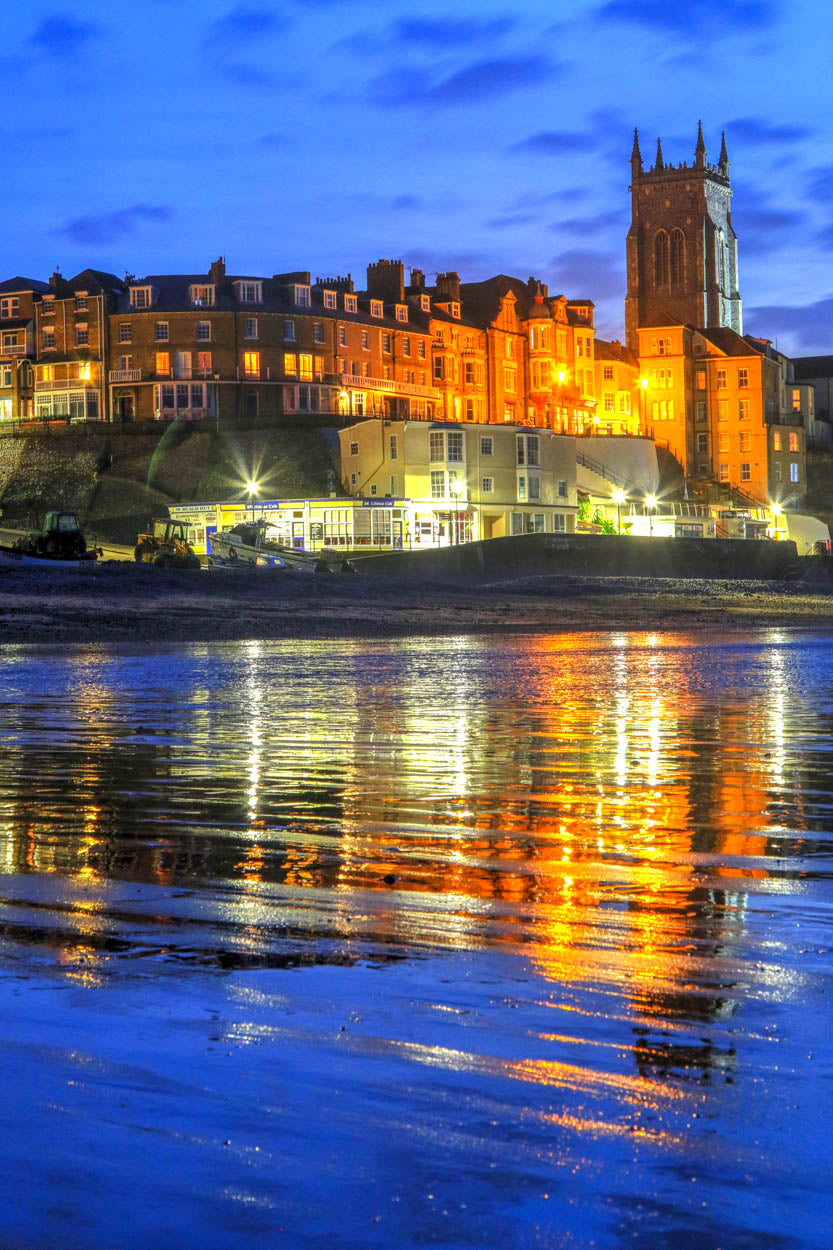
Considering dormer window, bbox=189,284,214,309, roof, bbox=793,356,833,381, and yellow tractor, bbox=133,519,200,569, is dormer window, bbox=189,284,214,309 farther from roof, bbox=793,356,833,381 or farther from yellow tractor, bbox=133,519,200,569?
roof, bbox=793,356,833,381

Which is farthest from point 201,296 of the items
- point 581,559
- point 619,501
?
point 581,559

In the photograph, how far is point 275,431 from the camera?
87875 mm

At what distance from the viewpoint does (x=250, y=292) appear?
95.2 metres

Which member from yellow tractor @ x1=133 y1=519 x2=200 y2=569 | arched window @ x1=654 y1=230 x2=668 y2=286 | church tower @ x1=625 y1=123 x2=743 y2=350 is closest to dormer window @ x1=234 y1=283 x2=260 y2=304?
yellow tractor @ x1=133 y1=519 x2=200 y2=569

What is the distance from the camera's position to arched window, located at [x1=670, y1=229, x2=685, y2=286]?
134750 mm

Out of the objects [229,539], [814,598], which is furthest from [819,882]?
[229,539]

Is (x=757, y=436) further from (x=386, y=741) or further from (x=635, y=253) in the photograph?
(x=386, y=741)

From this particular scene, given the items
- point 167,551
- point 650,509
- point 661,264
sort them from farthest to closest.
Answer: point 661,264
point 650,509
point 167,551

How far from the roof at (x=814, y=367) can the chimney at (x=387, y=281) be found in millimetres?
50785

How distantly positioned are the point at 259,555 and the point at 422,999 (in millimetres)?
55967

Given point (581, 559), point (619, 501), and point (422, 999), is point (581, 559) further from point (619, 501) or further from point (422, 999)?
point (422, 999)

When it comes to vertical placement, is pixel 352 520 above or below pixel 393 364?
below

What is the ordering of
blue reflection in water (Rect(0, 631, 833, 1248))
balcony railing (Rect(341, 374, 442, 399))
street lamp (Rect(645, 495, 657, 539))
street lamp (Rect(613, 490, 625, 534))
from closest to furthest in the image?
blue reflection in water (Rect(0, 631, 833, 1248)) → street lamp (Rect(613, 490, 625, 534)) → street lamp (Rect(645, 495, 657, 539)) → balcony railing (Rect(341, 374, 442, 399))

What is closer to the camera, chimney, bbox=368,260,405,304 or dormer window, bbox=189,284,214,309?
dormer window, bbox=189,284,214,309
